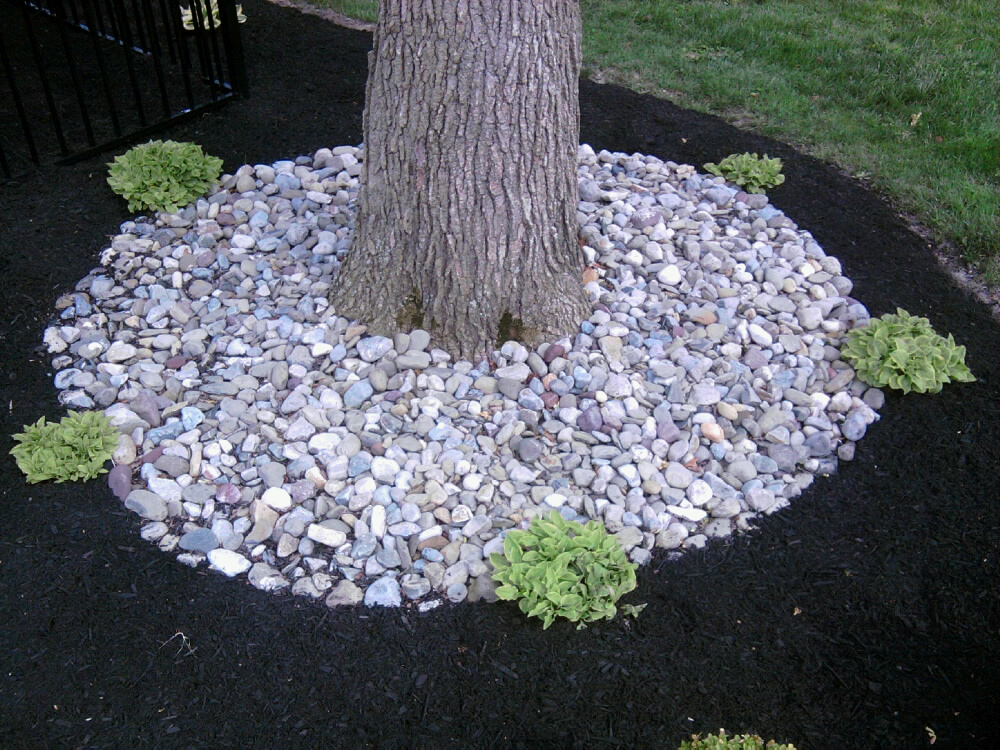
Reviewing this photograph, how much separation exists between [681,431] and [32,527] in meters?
2.23

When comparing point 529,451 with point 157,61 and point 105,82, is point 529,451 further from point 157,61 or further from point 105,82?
point 157,61

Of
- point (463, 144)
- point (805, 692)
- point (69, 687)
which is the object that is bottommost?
point (69, 687)

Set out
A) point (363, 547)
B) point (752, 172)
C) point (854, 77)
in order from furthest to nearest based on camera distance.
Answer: point (854, 77), point (752, 172), point (363, 547)

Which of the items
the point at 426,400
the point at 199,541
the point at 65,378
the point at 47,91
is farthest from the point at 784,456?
the point at 47,91

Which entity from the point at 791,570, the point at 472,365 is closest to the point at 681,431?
the point at 791,570

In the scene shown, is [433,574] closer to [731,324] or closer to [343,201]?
[731,324]

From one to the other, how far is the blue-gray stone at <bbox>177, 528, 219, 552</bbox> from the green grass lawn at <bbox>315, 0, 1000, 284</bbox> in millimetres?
3621

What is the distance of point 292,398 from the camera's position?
3.12 m

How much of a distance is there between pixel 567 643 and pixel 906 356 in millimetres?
1790

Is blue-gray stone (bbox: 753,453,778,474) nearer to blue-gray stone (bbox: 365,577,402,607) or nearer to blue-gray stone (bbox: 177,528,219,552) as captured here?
blue-gray stone (bbox: 365,577,402,607)

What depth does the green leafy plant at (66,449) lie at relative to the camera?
9.37 ft

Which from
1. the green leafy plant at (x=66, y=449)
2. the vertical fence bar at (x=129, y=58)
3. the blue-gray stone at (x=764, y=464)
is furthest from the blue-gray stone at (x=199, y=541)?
the vertical fence bar at (x=129, y=58)

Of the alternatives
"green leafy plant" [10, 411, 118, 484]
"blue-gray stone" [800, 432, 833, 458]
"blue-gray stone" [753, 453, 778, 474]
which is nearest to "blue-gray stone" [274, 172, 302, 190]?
"green leafy plant" [10, 411, 118, 484]

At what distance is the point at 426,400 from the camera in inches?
123
